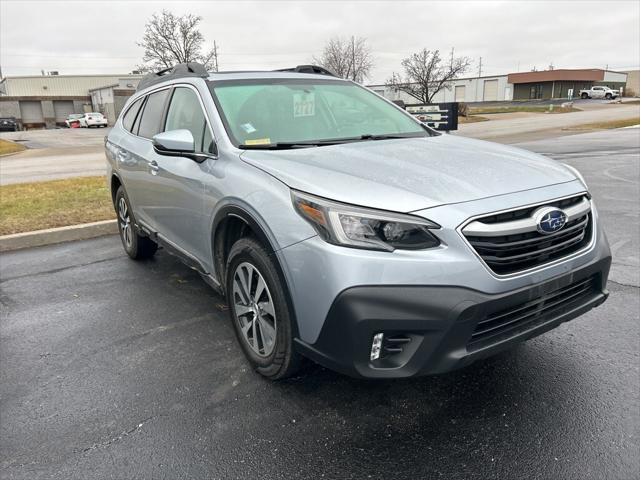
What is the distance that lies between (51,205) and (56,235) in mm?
1664

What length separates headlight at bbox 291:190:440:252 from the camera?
2.24 meters

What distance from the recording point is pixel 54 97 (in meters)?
65.8

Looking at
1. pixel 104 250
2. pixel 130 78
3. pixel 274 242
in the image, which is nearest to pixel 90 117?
pixel 130 78

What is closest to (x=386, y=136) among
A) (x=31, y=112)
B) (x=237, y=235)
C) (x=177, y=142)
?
(x=237, y=235)

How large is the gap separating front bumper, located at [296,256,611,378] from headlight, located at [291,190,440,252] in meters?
0.20

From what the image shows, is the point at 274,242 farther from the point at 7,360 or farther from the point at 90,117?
the point at 90,117

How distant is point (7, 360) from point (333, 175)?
8.65ft

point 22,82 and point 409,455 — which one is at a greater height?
point 22,82

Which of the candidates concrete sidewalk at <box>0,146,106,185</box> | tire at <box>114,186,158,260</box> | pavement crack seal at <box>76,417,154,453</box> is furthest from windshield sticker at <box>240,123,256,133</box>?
concrete sidewalk at <box>0,146,106,185</box>

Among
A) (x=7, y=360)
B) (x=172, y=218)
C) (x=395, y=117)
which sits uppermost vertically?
(x=395, y=117)

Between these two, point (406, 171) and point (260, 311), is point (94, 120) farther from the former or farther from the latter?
point (406, 171)

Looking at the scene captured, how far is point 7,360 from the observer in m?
3.45

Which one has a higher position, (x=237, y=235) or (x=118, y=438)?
(x=237, y=235)

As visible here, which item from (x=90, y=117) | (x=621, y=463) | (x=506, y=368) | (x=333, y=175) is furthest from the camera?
(x=90, y=117)
